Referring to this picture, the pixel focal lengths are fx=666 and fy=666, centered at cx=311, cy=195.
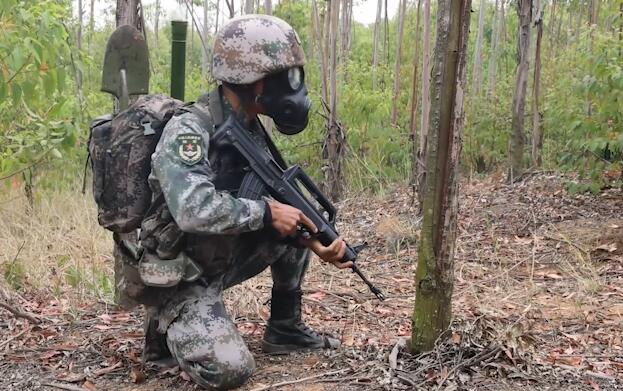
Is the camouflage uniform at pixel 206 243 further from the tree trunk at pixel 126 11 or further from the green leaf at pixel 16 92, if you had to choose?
the green leaf at pixel 16 92

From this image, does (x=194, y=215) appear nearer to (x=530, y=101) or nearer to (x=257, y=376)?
(x=257, y=376)

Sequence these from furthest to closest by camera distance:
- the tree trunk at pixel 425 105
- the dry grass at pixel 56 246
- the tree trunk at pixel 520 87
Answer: the tree trunk at pixel 520 87 < the tree trunk at pixel 425 105 < the dry grass at pixel 56 246

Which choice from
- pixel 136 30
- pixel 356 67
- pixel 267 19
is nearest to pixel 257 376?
pixel 267 19

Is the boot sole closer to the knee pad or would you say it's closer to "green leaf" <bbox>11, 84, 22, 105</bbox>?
the knee pad

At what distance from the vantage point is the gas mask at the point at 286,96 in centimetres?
238

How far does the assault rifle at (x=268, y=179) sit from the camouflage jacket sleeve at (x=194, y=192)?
0.10 metres

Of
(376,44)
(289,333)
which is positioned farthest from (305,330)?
(376,44)

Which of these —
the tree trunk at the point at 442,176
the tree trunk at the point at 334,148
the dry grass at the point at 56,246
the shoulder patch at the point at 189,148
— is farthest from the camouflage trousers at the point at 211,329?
the tree trunk at the point at 334,148

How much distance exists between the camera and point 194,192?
7.06 ft

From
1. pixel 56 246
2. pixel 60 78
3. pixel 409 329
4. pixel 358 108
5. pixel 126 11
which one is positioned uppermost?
pixel 126 11

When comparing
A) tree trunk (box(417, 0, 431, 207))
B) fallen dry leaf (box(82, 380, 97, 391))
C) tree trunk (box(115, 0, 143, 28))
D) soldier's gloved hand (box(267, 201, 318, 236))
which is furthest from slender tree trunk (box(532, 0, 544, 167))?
fallen dry leaf (box(82, 380, 97, 391))

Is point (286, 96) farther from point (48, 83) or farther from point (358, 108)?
point (358, 108)

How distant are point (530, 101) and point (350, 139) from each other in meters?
3.32

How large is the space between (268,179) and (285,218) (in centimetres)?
18
